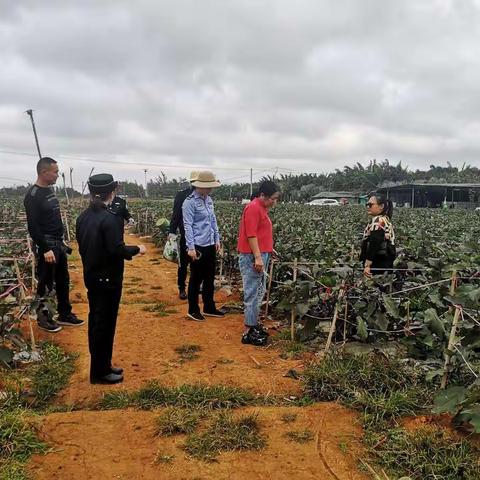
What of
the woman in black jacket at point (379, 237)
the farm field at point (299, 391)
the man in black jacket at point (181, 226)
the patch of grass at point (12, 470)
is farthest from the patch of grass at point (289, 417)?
the man in black jacket at point (181, 226)

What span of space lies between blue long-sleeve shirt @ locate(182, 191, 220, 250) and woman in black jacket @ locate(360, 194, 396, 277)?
70.2 inches

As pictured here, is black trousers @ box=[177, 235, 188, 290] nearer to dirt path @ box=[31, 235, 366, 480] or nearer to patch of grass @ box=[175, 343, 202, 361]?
dirt path @ box=[31, 235, 366, 480]

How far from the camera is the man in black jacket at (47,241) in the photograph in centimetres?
496

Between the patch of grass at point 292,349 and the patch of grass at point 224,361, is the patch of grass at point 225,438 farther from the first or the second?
the patch of grass at point 292,349

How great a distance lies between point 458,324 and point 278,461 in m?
1.51

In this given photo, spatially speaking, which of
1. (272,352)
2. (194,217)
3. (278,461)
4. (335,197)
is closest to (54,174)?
(194,217)

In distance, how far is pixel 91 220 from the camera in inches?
146

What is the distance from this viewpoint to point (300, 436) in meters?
3.11

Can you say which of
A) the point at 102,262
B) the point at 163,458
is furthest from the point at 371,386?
the point at 102,262

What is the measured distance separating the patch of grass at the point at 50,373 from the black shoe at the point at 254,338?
1661 millimetres

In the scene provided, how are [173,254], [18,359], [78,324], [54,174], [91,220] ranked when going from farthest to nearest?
1. [173,254]
2. [78,324]
3. [54,174]
4. [18,359]
5. [91,220]

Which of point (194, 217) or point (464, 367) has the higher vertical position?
point (194, 217)

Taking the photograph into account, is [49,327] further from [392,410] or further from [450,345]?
[450,345]

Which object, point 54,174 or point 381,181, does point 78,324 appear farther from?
point 381,181
